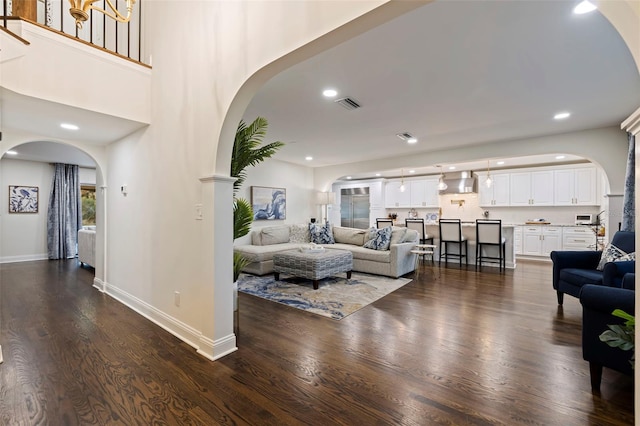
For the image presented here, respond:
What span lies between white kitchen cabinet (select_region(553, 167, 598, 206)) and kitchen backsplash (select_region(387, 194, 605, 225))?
28 cm

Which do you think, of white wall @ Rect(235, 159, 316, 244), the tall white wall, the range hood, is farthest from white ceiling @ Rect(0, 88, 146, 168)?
the range hood

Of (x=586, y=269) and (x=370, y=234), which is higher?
(x=370, y=234)

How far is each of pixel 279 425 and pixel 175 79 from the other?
2.98m

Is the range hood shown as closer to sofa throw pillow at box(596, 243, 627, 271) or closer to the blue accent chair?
the blue accent chair

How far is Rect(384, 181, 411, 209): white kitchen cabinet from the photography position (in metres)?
9.17

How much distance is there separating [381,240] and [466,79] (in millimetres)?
3194

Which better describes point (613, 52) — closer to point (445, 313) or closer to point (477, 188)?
point (445, 313)

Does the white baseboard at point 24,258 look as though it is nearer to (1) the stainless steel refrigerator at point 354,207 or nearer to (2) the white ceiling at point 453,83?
(2) the white ceiling at point 453,83

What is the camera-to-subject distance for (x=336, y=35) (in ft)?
5.15

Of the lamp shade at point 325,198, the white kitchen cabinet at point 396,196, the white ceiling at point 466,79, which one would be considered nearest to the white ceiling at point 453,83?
the white ceiling at point 466,79

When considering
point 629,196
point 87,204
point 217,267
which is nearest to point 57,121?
point 217,267

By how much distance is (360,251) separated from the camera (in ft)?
18.1

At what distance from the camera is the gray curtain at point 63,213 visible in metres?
6.96

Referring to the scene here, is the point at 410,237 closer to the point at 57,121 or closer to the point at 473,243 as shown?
the point at 473,243
